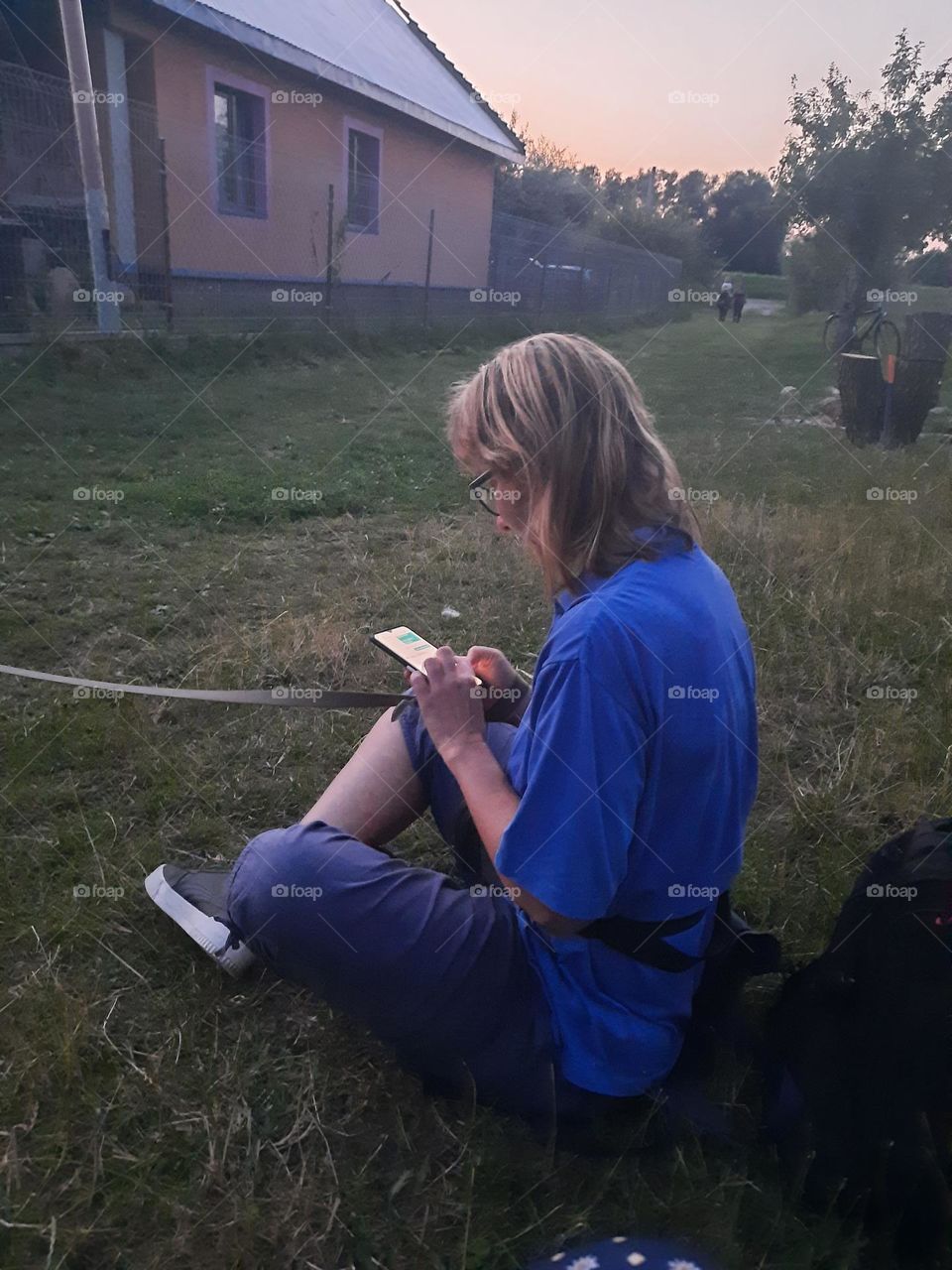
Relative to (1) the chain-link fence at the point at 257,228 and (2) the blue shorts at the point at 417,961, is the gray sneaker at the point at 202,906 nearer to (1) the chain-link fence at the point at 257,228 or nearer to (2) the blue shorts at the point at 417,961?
(2) the blue shorts at the point at 417,961

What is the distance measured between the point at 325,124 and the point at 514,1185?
12277 mm

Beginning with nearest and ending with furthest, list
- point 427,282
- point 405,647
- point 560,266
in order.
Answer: point 405,647
point 427,282
point 560,266

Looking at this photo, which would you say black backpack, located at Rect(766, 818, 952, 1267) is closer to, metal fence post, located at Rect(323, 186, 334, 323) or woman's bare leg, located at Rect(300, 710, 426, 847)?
woman's bare leg, located at Rect(300, 710, 426, 847)

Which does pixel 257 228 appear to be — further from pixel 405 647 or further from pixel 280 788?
pixel 405 647

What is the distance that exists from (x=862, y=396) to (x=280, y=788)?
692 cm

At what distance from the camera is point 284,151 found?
35.1 feet

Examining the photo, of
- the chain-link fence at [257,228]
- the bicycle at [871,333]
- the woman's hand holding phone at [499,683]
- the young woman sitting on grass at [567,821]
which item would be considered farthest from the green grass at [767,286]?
the young woman sitting on grass at [567,821]

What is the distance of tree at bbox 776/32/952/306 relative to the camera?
21.7 feet

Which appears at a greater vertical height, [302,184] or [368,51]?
[368,51]

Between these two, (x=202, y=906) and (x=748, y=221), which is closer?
(x=202, y=906)

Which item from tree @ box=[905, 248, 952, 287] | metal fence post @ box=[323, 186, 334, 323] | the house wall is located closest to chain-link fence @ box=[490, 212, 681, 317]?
the house wall

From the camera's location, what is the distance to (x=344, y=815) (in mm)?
1887

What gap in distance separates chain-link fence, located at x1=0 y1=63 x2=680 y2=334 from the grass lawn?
7.21 ft

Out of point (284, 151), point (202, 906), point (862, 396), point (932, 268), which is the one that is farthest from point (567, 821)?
point (284, 151)
